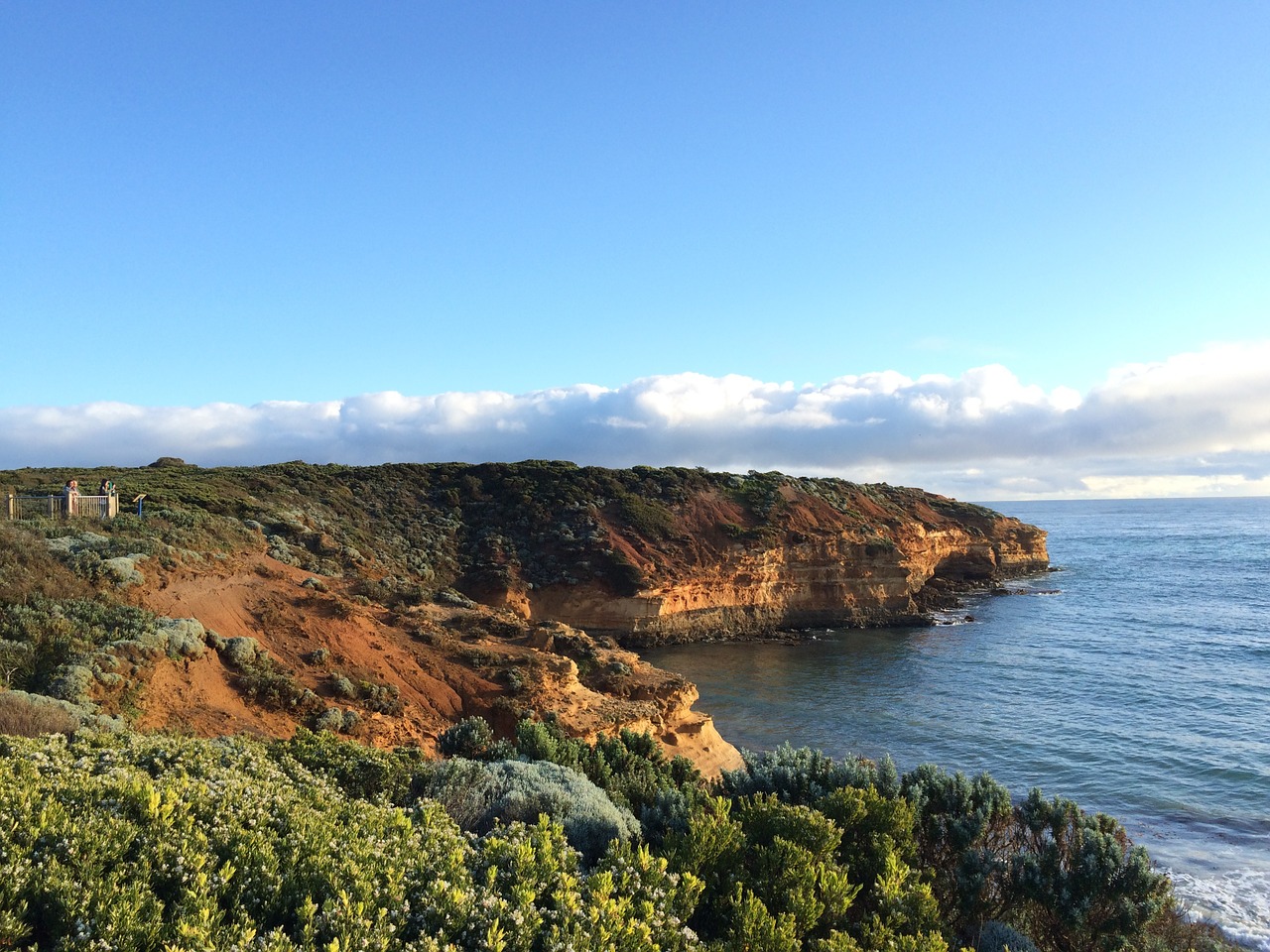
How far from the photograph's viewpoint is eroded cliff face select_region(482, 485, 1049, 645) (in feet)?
135

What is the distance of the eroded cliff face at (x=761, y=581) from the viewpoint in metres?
41.3

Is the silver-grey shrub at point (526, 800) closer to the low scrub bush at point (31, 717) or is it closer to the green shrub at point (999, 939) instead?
the green shrub at point (999, 939)

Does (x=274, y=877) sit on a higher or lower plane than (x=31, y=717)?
higher

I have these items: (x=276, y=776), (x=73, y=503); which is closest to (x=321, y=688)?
(x=276, y=776)

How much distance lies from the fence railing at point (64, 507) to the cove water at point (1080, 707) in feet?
73.6

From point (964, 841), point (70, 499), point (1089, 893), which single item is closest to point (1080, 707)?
point (964, 841)

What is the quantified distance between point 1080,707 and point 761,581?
20.8m

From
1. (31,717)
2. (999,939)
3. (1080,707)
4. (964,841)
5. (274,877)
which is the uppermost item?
(274,877)

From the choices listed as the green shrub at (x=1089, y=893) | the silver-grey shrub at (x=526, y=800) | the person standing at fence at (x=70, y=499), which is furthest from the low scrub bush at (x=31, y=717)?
the person standing at fence at (x=70, y=499)

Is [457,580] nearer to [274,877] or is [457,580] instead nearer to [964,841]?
[964,841]

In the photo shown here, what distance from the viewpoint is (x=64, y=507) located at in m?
24.8

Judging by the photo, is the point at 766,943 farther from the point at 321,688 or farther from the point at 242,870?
the point at 321,688

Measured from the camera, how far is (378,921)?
4.83 m

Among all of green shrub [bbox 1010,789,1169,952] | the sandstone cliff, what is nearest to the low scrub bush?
the sandstone cliff
